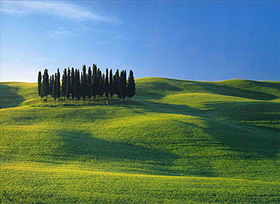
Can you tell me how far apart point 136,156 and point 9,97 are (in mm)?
80825

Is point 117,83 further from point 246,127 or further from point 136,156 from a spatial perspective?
point 136,156

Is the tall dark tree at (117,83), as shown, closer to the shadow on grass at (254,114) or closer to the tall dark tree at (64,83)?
the tall dark tree at (64,83)

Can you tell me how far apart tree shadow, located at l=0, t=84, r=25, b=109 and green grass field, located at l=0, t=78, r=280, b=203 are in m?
22.1

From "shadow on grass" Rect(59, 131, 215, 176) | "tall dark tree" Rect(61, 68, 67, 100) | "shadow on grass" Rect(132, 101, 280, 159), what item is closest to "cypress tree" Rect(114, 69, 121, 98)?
"shadow on grass" Rect(132, 101, 280, 159)

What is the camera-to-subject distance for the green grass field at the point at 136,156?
18.8 metres

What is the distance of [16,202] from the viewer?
1628cm

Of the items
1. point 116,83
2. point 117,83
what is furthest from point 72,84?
point 117,83

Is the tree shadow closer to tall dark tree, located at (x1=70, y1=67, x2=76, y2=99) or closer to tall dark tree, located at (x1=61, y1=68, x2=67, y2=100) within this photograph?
tall dark tree, located at (x1=61, y1=68, x2=67, y2=100)

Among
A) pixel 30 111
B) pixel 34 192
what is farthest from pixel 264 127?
pixel 30 111

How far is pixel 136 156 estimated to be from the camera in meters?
32.3

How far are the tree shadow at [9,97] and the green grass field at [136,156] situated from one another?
22.1 m

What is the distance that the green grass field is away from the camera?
1875 centimetres

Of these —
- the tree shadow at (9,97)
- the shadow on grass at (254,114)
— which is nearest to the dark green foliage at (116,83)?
the shadow on grass at (254,114)

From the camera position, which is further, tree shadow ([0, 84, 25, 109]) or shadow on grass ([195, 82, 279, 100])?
shadow on grass ([195, 82, 279, 100])
